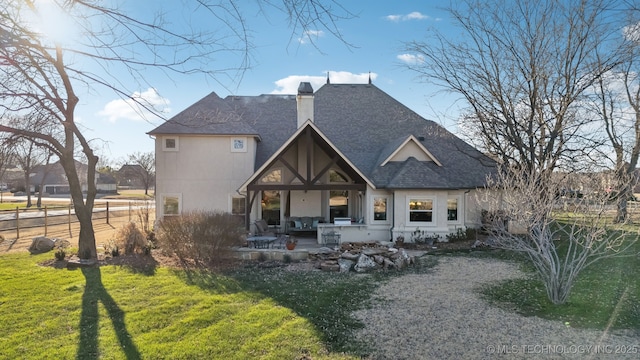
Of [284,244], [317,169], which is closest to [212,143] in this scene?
[317,169]

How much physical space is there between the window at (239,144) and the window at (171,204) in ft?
11.9

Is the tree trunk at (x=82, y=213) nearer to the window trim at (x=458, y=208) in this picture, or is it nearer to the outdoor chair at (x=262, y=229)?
the outdoor chair at (x=262, y=229)

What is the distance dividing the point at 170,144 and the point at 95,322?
12.5m

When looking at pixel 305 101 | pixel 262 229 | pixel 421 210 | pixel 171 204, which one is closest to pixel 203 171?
pixel 171 204

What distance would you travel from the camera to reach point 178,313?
23.6ft

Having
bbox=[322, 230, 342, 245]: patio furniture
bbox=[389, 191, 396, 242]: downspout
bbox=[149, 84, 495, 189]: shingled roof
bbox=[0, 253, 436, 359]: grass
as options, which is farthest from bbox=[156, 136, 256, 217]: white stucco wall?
bbox=[0, 253, 436, 359]: grass

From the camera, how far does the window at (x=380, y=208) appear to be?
1591cm

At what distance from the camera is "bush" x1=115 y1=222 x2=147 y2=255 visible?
13.3m

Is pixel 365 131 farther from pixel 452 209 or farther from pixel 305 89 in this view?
pixel 452 209

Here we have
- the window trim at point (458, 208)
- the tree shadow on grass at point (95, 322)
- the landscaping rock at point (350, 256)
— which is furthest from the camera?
the window trim at point (458, 208)

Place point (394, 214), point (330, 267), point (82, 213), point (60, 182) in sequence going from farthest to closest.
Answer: point (60, 182)
point (394, 214)
point (82, 213)
point (330, 267)

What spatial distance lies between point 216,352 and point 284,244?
8791 millimetres

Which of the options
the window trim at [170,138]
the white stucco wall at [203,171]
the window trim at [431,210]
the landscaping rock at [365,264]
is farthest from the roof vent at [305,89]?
the landscaping rock at [365,264]

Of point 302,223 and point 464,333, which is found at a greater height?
point 302,223
